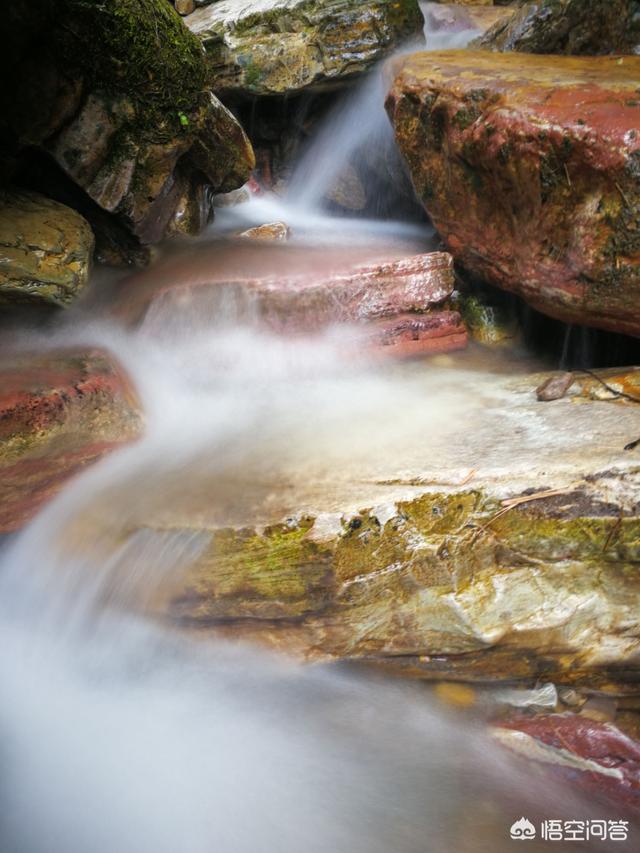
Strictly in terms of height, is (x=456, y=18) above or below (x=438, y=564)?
above

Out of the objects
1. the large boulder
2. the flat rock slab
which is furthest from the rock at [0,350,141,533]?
the large boulder

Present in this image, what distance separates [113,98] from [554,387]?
3986mm

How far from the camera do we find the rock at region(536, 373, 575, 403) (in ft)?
11.7

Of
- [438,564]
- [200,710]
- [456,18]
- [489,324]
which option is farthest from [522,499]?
[456,18]

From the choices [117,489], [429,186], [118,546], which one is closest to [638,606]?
[118,546]

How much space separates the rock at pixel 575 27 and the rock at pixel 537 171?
1.13m

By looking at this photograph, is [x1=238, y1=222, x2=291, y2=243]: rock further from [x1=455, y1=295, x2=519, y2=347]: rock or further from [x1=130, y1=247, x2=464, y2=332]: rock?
[x1=455, y1=295, x2=519, y2=347]: rock

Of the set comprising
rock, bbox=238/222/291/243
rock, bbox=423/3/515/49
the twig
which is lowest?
the twig

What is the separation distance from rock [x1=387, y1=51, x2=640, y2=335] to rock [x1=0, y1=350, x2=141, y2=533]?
2998mm

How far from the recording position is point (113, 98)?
4.39 m

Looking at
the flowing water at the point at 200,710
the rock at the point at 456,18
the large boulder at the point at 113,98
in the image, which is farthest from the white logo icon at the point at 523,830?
the rock at the point at 456,18

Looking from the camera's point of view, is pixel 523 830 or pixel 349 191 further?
pixel 349 191

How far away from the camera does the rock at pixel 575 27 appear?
5543mm

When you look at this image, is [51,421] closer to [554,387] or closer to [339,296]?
[339,296]
